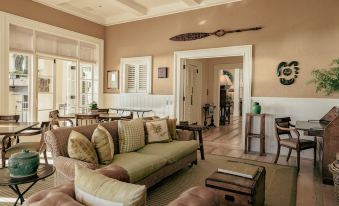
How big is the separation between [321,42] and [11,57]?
6.73 meters

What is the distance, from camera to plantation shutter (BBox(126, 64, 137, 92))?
24.3ft

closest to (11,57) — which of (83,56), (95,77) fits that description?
(83,56)

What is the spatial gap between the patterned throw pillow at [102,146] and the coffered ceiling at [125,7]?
4050 millimetres

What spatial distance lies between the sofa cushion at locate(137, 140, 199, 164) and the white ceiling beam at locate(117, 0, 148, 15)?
3.88 metres

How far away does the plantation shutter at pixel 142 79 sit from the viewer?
23.6ft

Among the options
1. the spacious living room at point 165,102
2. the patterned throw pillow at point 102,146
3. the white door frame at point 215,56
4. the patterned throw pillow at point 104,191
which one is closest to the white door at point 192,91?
the spacious living room at point 165,102

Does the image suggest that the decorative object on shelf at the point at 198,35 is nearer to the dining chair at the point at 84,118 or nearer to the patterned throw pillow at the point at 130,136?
the dining chair at the point at 84,118

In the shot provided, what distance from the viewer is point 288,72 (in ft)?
16.7

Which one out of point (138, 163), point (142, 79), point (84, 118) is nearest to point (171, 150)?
point (138, 163)

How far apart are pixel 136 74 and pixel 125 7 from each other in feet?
6.45

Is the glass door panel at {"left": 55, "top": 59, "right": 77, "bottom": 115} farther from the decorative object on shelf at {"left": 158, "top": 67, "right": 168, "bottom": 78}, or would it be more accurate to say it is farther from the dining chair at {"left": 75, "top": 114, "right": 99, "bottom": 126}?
the decorative object on shelf at {"left": 158, "top": 67, "right": 168, "bottom": 78}

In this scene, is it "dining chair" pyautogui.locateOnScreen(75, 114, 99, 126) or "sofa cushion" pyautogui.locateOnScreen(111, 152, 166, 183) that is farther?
"dining chair" pyautogui.locateOnScreen(75, 114, 99, 126)

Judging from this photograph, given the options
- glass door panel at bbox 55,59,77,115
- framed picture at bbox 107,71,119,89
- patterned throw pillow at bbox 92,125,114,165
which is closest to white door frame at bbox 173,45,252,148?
framed picture at bbox 107,71,119,89

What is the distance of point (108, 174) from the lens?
5.33 feet
